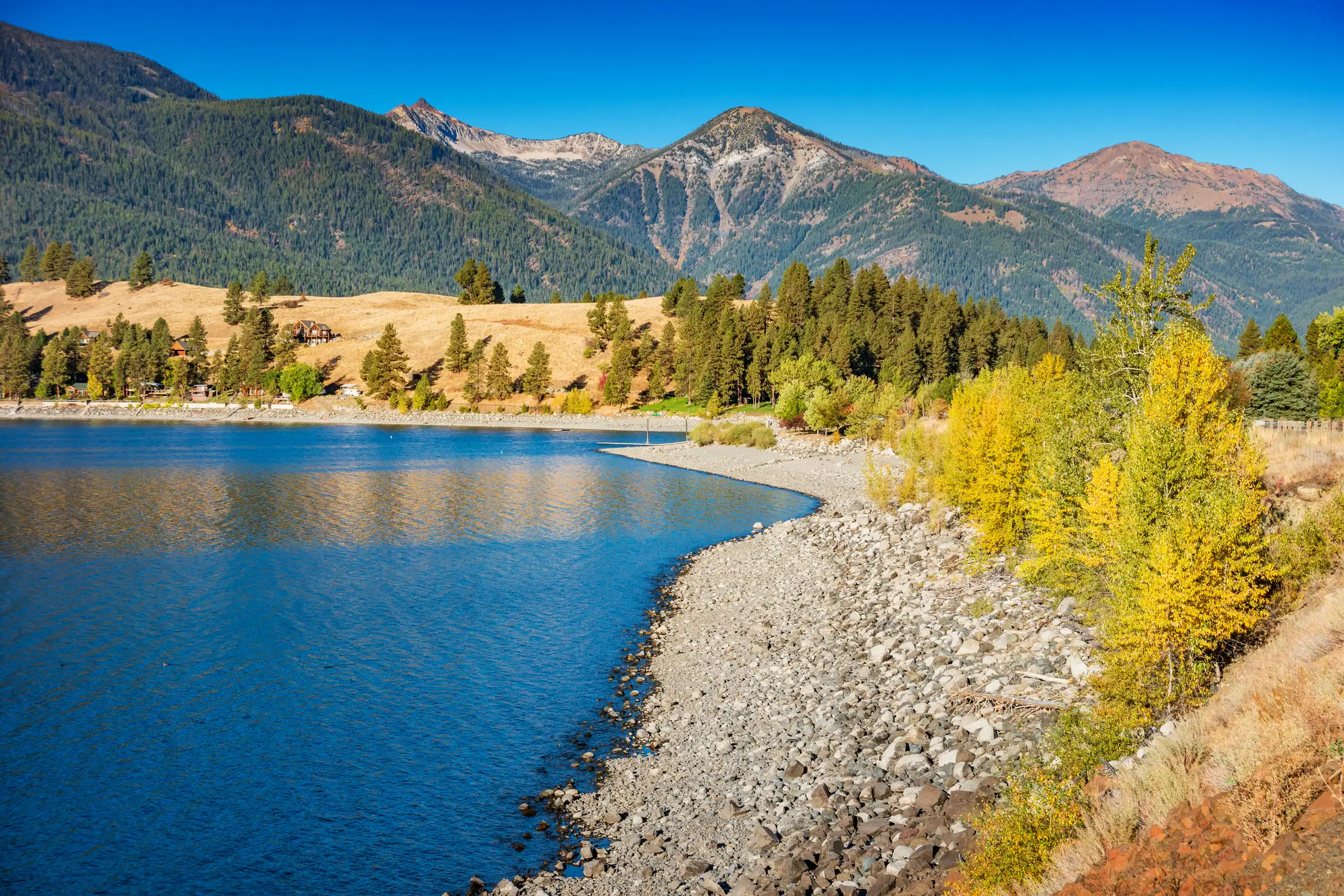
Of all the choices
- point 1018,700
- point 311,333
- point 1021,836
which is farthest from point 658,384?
point 1021,836

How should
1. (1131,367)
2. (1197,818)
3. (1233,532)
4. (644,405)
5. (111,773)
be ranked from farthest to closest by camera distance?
(644,405), (1131,367), (111,773), (1233,532), (1197,818)

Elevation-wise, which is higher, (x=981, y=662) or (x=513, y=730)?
(x=981, y=662)

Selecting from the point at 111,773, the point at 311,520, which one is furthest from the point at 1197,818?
the point at 311,520

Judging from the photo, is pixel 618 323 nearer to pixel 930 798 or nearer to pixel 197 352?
pixel 197 352

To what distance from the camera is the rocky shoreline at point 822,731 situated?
14.5 m

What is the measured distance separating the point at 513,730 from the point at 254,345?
16522cm

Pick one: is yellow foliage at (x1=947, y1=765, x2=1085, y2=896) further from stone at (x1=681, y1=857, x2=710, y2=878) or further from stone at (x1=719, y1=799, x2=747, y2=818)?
stone at (x1=719, y1=799, x2=747, y2=818)

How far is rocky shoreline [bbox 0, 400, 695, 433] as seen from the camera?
13700 cm

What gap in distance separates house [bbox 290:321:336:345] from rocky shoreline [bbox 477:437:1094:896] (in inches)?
6872

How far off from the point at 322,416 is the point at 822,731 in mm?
148282

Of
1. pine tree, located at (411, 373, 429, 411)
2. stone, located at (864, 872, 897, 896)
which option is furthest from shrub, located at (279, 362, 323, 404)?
stone, located at (864, 872, 897, 896)

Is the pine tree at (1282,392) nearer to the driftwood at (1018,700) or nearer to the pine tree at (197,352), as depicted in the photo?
the driftwood at (1018,700)

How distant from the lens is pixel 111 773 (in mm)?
19359

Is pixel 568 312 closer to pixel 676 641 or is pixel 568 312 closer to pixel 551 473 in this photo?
pixel 551 473
